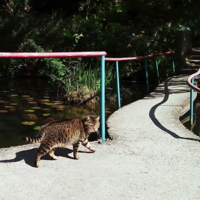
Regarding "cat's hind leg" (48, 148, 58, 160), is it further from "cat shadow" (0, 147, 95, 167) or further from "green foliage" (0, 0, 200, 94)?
"green foliage" (0, 0, 200, 94)

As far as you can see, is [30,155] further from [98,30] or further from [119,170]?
[98,30]

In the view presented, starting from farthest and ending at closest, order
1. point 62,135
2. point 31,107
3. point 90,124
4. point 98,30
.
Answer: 1. point 98,30
2. point 31,107
3. point 90,124
4. point 62,135

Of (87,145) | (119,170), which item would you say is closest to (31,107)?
(87,145)

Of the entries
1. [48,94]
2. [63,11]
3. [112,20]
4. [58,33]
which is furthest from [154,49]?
[63,11]

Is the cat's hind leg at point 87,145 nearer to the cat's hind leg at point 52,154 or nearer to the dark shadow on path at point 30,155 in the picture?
the dark shadow on path at point 30,155

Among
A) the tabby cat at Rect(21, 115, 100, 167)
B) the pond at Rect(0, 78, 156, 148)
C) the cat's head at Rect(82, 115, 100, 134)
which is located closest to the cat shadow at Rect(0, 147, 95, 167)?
the tabby cat at Rect(21, 115, 100, 167)

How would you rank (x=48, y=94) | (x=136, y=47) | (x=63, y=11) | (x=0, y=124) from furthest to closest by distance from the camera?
(x=63, y=11)
(x=136, y=47)
(x=48, y=94)
(x=0, y=124)

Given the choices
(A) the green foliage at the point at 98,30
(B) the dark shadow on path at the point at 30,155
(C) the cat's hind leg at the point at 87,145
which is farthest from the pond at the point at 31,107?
(C) the cat's hind leg at the point at 87,145

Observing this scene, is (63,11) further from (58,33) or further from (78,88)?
(78,88)

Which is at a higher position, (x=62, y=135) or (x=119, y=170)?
(x=62, y=135)

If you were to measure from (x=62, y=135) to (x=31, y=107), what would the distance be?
16.3ft

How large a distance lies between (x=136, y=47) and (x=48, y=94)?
3791 mm

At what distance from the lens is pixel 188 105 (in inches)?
328

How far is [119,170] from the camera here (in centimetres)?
429
